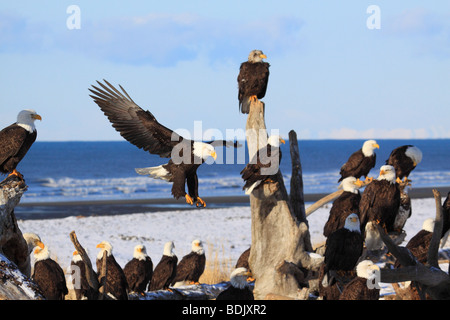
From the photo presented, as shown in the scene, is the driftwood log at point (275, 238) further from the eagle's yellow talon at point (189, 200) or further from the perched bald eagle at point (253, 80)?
the eagle's yellow talon at point (189, 200)

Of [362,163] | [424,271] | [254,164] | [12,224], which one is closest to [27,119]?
[12,224]

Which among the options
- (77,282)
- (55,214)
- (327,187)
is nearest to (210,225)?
(55,214)

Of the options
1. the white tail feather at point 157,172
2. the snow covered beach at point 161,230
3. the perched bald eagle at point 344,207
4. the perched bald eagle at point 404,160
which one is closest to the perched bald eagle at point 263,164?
the white tail feather at point 157,172

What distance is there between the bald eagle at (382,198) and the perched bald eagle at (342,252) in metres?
0.73

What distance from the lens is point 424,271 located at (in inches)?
196

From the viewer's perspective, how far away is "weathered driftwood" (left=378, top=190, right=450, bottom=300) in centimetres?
490

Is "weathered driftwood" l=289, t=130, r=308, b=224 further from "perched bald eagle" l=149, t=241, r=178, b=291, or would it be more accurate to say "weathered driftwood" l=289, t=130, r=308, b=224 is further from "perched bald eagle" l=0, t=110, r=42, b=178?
"perched bald eagle" l=0, t=110, r=42, b=178

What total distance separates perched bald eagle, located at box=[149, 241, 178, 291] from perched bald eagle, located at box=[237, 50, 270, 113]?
2464mm

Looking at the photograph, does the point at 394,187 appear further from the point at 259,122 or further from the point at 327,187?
the point at 327,187

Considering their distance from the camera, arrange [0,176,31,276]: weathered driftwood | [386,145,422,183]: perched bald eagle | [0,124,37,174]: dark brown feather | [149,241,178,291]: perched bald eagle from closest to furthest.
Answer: [0,176,31,276]: weathered driftwood < [0,124,37,174]: dark brown feather < [386,145,422,183]: perched bald eagle < [149,241,178,291]: perched bald eagle

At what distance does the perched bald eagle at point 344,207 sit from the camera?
7.59 m

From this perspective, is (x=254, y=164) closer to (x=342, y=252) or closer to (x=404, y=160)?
(x=342, y=252)

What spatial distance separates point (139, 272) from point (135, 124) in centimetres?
372

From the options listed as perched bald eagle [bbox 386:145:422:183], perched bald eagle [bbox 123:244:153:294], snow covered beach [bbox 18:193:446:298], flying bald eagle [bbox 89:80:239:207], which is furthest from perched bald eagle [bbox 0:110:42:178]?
snow covered beach [bbox 18:193:446:298]
